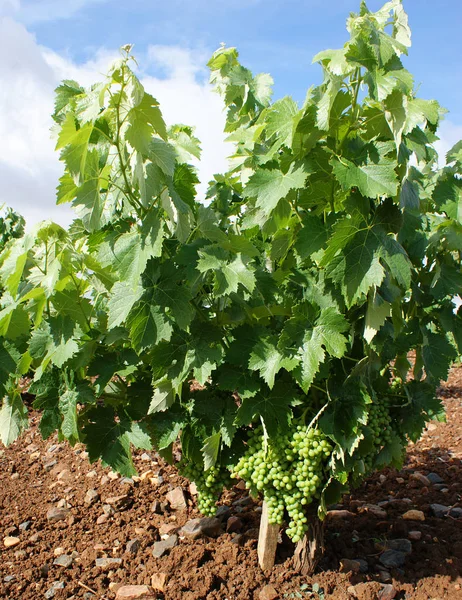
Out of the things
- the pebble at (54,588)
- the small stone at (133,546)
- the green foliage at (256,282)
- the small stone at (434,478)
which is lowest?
the small stone at (434,478)

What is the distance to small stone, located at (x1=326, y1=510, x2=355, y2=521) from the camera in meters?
3.24

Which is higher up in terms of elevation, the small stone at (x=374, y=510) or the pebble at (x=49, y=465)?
the pebble at (x=49, y=465)

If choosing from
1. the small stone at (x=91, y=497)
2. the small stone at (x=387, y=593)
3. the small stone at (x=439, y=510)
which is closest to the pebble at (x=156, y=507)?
the small stone at (x=91, y=497)

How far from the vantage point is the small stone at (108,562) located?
2914mm

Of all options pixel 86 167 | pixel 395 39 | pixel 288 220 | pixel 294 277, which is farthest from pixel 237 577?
pixel 395 39

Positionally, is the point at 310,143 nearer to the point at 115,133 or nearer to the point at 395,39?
the point at 395,39

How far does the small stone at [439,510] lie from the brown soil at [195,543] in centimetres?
4

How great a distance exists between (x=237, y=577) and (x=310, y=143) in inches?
77.2

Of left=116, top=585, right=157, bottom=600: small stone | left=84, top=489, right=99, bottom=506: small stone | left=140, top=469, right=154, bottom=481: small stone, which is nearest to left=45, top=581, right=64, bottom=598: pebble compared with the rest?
left=116, top=585, right=157, bottom=600: small stone

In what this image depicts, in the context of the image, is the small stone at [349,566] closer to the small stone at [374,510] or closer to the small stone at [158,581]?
the small stone at [374,510]

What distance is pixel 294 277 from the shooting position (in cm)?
215

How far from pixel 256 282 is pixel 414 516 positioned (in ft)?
6.69

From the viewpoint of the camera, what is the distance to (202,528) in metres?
3.09

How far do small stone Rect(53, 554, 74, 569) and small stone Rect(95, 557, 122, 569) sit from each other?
14 cm
